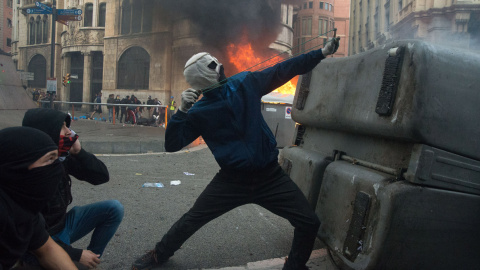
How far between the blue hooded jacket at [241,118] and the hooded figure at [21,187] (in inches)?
41.5

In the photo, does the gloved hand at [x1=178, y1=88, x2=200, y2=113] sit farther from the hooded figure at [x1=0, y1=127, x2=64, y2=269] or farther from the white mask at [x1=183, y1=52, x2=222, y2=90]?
the hooded figure at [x1=0, y1=127, x2=64, y2=269]

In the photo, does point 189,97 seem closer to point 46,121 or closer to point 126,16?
point 46,121

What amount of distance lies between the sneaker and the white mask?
1238mm

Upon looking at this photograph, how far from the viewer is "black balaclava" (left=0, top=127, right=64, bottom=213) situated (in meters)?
1.39

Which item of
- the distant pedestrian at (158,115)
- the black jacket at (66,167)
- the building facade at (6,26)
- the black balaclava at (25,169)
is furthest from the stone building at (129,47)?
the black balaclava at (25,169)

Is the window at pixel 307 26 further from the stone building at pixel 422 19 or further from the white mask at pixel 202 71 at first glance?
the white mask at pixel 202 71

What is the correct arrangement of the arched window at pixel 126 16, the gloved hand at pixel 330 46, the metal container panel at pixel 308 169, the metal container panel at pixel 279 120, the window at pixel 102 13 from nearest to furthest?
the gloved hand at pixel 330 46
the metal container panel at pixel 308 169
the metal container panel at pixel 279 120
the arched window at pixel 126 16
the window at pixel 102 13

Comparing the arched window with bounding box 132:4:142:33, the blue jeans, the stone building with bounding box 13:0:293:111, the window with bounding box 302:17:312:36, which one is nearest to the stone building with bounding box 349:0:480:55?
the stone building with bounding box 13:0:293:111

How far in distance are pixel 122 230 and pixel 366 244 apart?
2.29 meters

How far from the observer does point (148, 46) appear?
98.0ft

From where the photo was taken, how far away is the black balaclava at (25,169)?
1.39 metres

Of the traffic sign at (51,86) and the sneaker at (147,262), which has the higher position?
the traffic sign at (51,86)

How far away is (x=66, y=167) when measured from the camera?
225cm

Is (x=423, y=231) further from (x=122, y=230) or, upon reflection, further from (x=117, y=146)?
(x=117, y=146)
